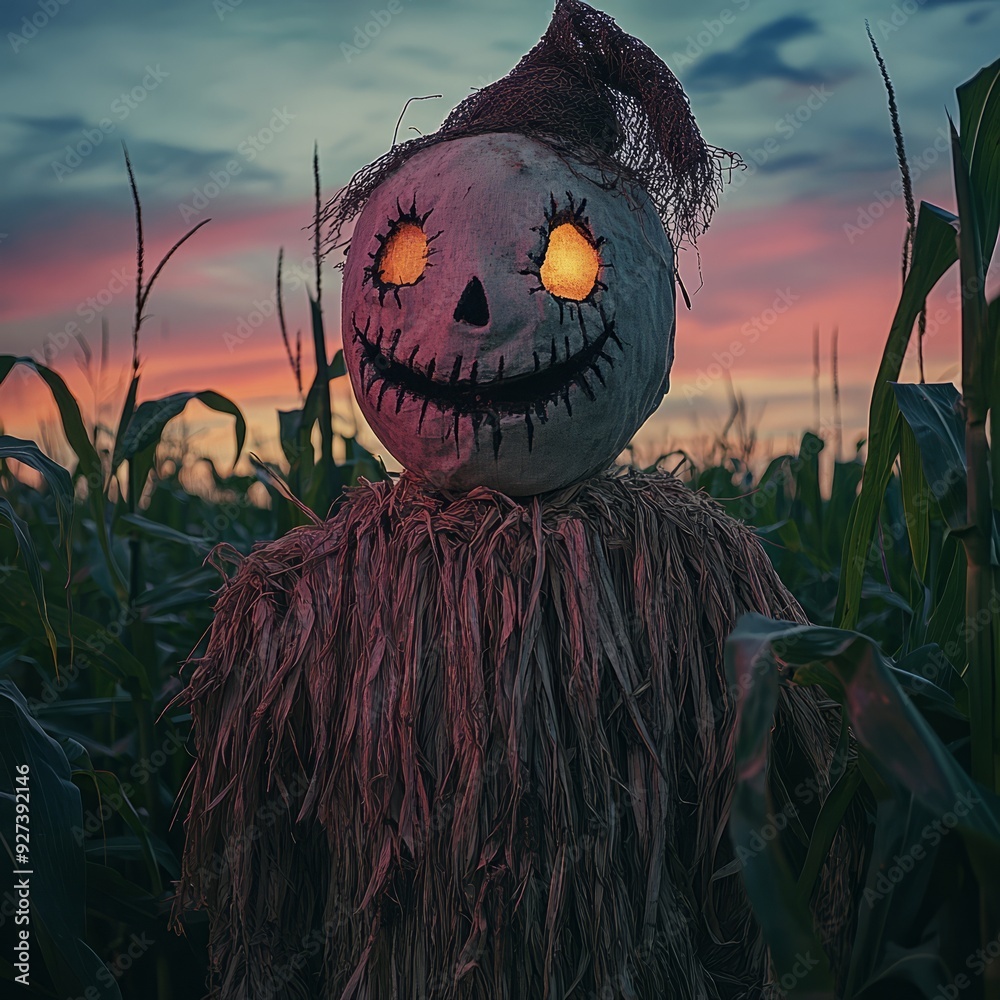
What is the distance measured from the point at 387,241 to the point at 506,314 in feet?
0.84

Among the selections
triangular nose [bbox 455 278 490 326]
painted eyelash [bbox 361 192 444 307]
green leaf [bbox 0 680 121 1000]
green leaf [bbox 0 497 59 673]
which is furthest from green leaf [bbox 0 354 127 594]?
triangular nose [bbox 455 278 490 326]

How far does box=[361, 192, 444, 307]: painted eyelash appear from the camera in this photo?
1.47 metres

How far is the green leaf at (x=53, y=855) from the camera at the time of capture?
4.37 ft

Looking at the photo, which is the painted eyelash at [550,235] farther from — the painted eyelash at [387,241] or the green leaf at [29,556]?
the green leaf at [29,556]

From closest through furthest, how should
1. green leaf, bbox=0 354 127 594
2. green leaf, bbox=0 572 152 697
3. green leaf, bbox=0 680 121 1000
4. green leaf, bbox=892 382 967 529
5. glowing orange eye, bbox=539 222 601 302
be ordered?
green leaf, bbox=892 382 967 529
green leaf, bbox=0 680 121 1000
glowing orange eye, bbox=539 222 601 302
green leaf, bbox=0 354 127 594
green leaf, bbox=0 572 152 697

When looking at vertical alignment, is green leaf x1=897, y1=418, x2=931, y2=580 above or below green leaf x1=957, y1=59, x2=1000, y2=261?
below

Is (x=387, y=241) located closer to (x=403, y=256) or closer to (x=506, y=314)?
(x=403, y=256)

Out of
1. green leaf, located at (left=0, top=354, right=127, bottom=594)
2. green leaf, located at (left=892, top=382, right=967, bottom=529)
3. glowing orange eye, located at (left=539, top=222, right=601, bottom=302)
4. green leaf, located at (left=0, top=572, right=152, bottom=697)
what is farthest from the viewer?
green leaf, located at (left=0, top=572, right=152, bottom=697)

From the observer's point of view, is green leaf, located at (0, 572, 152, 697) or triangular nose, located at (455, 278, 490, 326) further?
green leaf, located at (0, 572, 152, 697)

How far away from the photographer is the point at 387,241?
151 centimetres

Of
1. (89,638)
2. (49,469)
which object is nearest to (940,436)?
(49,469)

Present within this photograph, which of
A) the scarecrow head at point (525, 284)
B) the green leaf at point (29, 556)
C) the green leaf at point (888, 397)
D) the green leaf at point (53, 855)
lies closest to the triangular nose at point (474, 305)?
the scarecrow head at point (525, 284)

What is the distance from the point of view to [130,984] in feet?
6.44

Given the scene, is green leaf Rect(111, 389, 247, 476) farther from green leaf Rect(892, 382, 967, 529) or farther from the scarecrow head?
green leaf Rect(892, 382, 967, 529)
